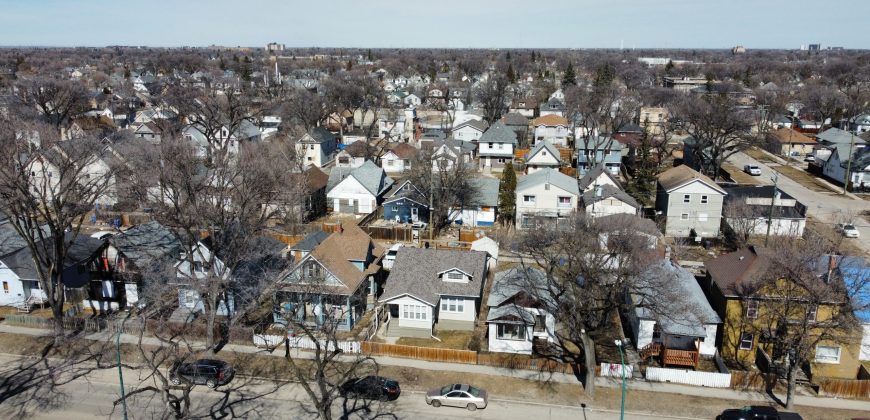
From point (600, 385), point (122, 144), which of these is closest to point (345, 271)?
point (600, 385)

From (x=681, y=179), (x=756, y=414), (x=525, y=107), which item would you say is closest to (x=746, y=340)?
(x=756, y=414)

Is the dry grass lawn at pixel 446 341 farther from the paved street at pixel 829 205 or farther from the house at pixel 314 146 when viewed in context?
the house at pixel 314 146

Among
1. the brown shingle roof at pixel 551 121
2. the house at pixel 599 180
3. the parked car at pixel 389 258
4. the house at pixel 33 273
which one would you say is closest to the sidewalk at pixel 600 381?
the house at pixel 33 273

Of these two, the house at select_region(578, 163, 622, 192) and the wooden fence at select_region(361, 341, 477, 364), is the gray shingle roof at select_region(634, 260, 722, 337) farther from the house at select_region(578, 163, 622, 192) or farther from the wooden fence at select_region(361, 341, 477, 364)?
the house at select_region(578, 163, 622, 192)

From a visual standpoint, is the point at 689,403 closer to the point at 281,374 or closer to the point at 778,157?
the point at 281,374

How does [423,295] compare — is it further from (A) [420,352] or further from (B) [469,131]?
(B) [469,131]

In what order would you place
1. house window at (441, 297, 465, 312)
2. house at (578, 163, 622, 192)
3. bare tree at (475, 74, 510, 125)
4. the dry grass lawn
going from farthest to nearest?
bare tree at (475, 74, 510, 125), house at (578, 163, 622, 192), house window at (441, 297, 465, 312), the dry grass lawn

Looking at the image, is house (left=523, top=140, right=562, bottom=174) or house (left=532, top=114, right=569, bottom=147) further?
house (left=532, top=114, right=569, bottom=147)

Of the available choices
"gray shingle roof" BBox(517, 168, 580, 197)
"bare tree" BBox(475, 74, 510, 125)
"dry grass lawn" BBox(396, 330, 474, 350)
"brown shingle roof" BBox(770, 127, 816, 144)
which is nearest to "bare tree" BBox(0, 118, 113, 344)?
"dry grass lawn" BBox(396, 330, 474, 350)
